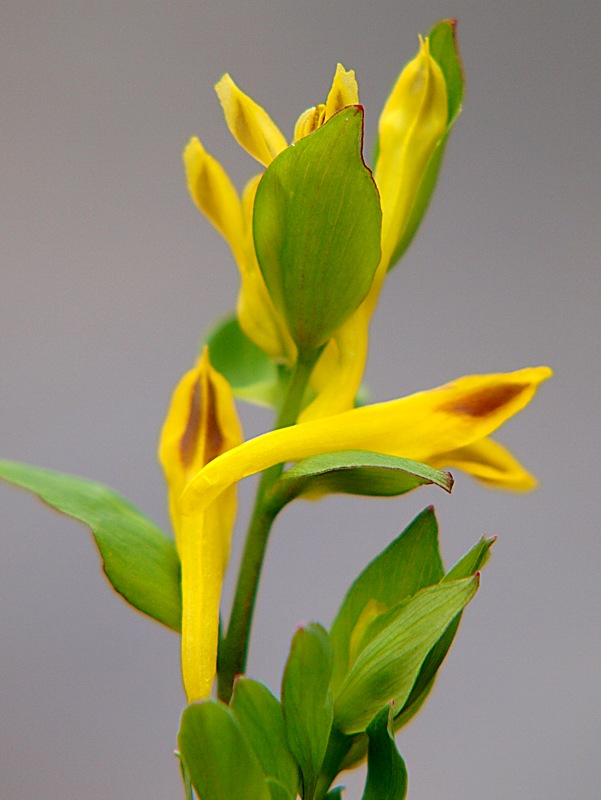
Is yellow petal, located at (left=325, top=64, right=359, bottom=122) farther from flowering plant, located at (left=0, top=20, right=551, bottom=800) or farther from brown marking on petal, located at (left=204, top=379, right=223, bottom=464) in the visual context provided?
brown marking on petal, located at (left=204, top=379, right=223, bottom=464)

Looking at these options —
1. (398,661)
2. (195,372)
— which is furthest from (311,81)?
(398,661)

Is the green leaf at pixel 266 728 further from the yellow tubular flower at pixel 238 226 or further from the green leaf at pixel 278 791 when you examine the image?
the yellow tubular flower at pixel 238 226

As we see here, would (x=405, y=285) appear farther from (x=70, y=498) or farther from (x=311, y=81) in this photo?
(x=70, y=498)

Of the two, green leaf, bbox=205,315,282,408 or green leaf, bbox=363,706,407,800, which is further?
green leaf, bbox=205,315,282,408

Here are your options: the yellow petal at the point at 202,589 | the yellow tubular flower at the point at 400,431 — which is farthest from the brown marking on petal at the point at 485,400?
the yellow petal at the point at 202,589

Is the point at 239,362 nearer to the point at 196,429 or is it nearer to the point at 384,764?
the point at 196,429

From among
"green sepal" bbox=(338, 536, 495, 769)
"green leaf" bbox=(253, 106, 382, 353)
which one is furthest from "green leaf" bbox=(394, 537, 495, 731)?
"green leaf" bbox=(253, 106, 382, 353)
